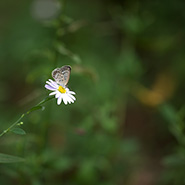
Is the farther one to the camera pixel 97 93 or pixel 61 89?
pixel 97 93

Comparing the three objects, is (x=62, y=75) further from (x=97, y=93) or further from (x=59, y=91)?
(x=97, y=93)

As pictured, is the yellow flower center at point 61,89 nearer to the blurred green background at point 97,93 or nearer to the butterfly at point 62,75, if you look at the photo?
the butterfly at point 62,75

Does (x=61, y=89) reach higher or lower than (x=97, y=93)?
lower

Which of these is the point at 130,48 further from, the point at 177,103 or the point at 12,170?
the point at 12,170

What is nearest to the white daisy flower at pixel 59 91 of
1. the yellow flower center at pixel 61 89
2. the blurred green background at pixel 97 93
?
the yellow flower center at pixel 61 89

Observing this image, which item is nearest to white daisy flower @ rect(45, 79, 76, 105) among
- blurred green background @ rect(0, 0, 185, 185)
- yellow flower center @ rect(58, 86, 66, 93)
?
yellow flower center @ rect(58, 86, 66, 93)

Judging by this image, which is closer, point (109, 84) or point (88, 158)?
point (88, 158)

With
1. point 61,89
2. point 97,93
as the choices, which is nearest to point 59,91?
point 61,89

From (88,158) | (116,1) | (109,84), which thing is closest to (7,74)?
(109,84)
